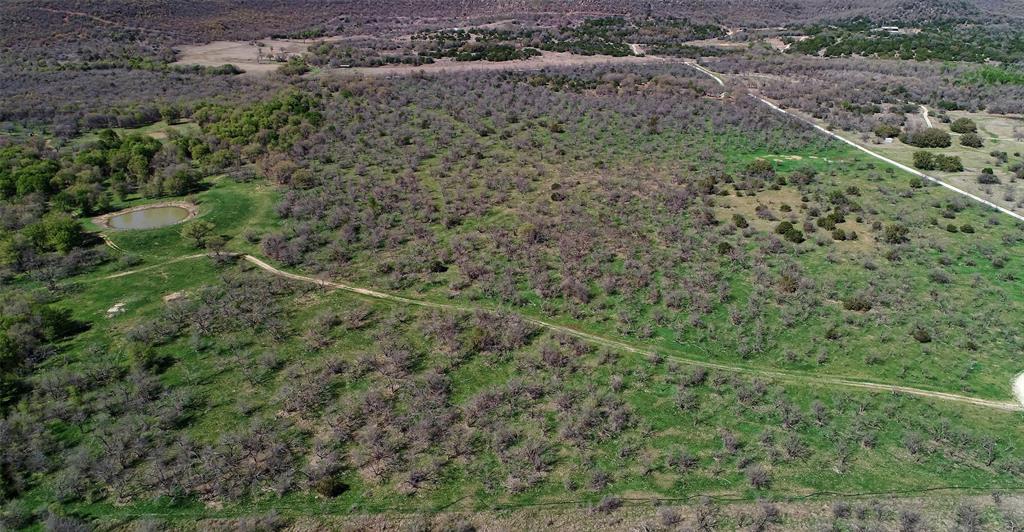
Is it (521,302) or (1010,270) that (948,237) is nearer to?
(1010,270)

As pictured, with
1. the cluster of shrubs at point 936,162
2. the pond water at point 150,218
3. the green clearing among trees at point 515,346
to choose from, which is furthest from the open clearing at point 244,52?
the cluster of shrubs at point 936,162

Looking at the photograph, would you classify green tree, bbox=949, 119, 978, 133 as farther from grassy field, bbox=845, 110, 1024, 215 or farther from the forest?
the forest

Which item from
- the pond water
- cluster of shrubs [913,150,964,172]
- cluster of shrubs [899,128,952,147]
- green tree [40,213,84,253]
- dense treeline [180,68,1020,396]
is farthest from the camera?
cluster of shrubs [899,128,952,147]

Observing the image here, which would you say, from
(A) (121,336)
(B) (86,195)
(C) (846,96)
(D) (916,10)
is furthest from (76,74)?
(D) (916,10)

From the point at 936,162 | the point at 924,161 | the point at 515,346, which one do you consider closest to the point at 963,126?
the point at 936,162

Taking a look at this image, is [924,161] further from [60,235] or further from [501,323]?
[60,235]

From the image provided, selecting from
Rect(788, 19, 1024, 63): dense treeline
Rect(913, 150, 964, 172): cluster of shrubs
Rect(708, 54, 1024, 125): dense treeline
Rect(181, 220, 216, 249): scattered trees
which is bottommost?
Rect(181, 220, 216, 249): scattered trees

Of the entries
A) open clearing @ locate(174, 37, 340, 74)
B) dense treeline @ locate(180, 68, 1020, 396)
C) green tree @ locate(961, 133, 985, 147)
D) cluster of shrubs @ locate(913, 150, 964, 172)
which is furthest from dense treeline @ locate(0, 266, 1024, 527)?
open clearing @ locate(174, 37, 340, 74)
